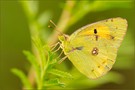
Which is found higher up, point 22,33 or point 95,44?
point 22,33

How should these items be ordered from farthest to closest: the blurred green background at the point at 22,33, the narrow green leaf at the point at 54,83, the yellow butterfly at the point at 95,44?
1. the blurred green background at the point at 22,33
2. the yellow butterfly at the point at 95,44
3. the narrow green leaf at the point at 54,83

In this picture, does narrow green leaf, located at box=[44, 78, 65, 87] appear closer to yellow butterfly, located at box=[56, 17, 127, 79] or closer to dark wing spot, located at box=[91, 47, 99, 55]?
yellow butterfly, located at box=[56, 17, 127, 79]

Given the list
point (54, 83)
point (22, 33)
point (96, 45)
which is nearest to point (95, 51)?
point (96, 45)

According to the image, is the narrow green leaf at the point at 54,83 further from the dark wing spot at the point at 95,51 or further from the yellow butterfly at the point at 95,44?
the dark wing spot at the point at 95,51

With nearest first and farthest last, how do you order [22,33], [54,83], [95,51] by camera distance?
[54,83], [95,51], [22,33]

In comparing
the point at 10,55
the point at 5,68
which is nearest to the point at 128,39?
the point at 5,68

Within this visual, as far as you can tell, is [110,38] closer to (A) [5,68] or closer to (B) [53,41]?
(B) [53,41]

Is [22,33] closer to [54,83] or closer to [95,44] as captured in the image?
[95,44]

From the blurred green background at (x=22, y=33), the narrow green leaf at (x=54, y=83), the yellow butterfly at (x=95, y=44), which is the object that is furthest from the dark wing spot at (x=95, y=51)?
the blurred green background at (x=22, y=33)
